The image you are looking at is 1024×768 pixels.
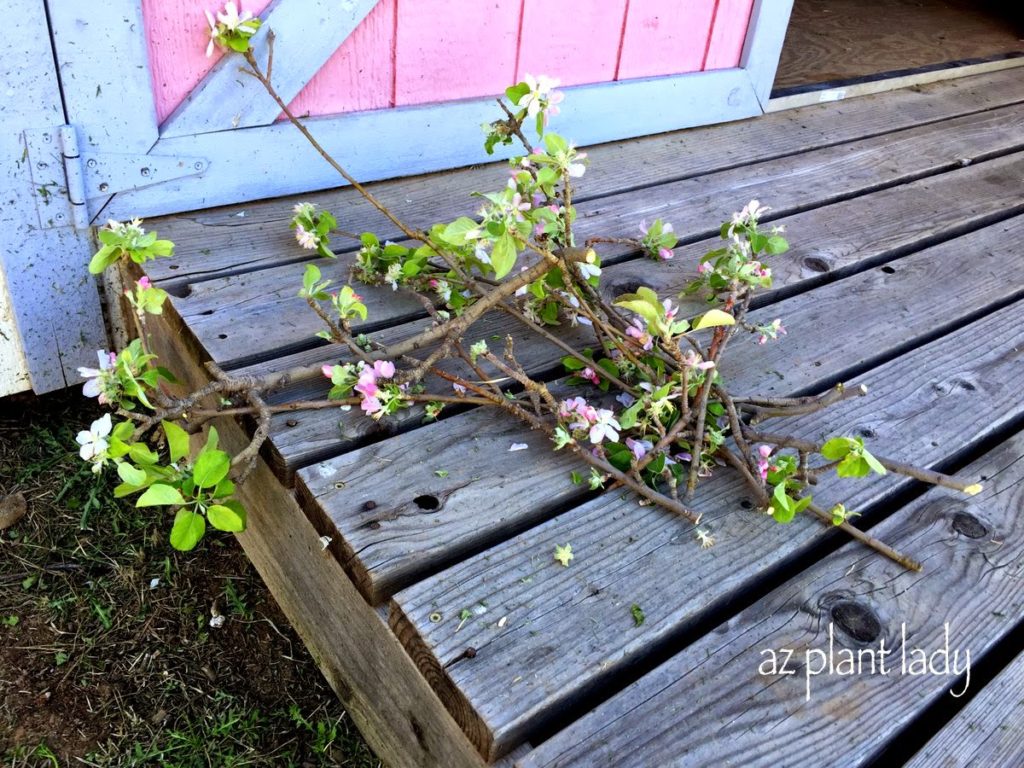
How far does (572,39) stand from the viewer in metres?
2.08

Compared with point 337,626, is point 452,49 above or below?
above

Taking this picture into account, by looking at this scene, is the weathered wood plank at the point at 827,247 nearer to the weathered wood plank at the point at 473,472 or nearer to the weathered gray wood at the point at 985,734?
the weathered wood plank at the point at 473,472

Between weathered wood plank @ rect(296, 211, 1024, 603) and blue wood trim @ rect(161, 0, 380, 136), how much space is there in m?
0.74

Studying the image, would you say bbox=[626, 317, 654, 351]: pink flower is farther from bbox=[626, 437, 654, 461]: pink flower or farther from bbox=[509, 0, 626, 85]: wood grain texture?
bbox=[509, 0, 626, 85]: wood grain texture

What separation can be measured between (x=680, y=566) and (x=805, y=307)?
2.53 ft

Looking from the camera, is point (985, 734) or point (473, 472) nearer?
point (985, 734)

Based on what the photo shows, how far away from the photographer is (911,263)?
1.86 metres

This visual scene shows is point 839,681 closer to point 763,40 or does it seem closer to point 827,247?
point 827,247

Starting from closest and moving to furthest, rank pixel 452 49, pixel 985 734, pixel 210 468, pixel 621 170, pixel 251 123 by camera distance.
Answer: pixel 985 734 < pixel 210 468 < pixel 251 123 < pixel 452 49 < pixel 621 170

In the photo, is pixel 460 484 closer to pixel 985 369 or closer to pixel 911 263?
pixel 985 369

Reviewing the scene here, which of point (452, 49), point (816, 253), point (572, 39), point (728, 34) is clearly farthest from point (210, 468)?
point (728, 34)

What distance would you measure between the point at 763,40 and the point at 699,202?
71 centimetres

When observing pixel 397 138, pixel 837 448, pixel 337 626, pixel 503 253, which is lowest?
pixel 337 626

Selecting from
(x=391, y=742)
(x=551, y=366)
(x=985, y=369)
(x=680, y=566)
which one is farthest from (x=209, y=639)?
(x=985, y=369)
